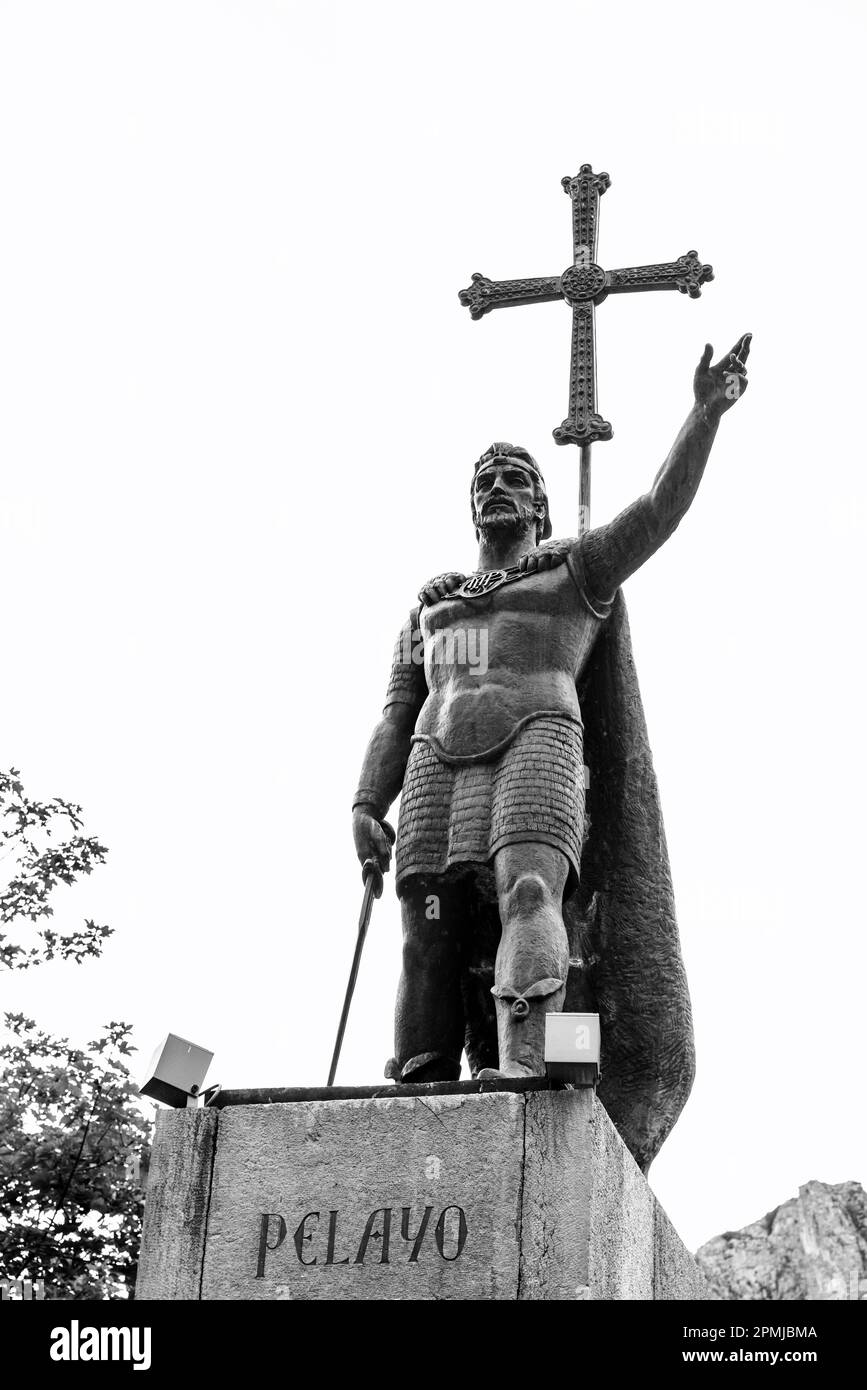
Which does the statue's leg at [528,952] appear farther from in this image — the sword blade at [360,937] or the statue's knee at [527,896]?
the sword blade at [360,937]

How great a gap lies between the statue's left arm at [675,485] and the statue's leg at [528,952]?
4.44ft

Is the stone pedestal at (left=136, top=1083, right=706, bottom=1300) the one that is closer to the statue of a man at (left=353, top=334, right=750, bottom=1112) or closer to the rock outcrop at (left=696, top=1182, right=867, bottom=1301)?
the statue of a man at (left=353, top=334, right=750, bottom=1112)

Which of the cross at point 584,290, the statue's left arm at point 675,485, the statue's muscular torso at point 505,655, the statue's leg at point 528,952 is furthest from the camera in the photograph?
the cross at point 584,290

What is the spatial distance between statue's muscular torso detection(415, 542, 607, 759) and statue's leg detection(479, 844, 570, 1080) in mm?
536

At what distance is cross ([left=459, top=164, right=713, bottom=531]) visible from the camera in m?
8.45

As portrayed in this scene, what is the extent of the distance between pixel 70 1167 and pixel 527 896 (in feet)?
21.0

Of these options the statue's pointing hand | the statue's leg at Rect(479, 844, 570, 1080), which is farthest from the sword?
the statue's pointing hand

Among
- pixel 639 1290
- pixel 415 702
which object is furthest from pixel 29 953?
pixel 639 1290

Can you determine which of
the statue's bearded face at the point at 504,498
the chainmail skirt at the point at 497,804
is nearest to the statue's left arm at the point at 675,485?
the statue's bearded face at the point at 504,498

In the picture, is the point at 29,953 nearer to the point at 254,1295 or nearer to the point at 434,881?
the point at 434,881

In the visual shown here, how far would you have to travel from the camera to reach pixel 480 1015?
22.4ft

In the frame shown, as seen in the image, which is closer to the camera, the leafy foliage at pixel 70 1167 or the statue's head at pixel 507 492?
the statue's head at pixel 507 492

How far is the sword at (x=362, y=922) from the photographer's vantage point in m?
6.40
